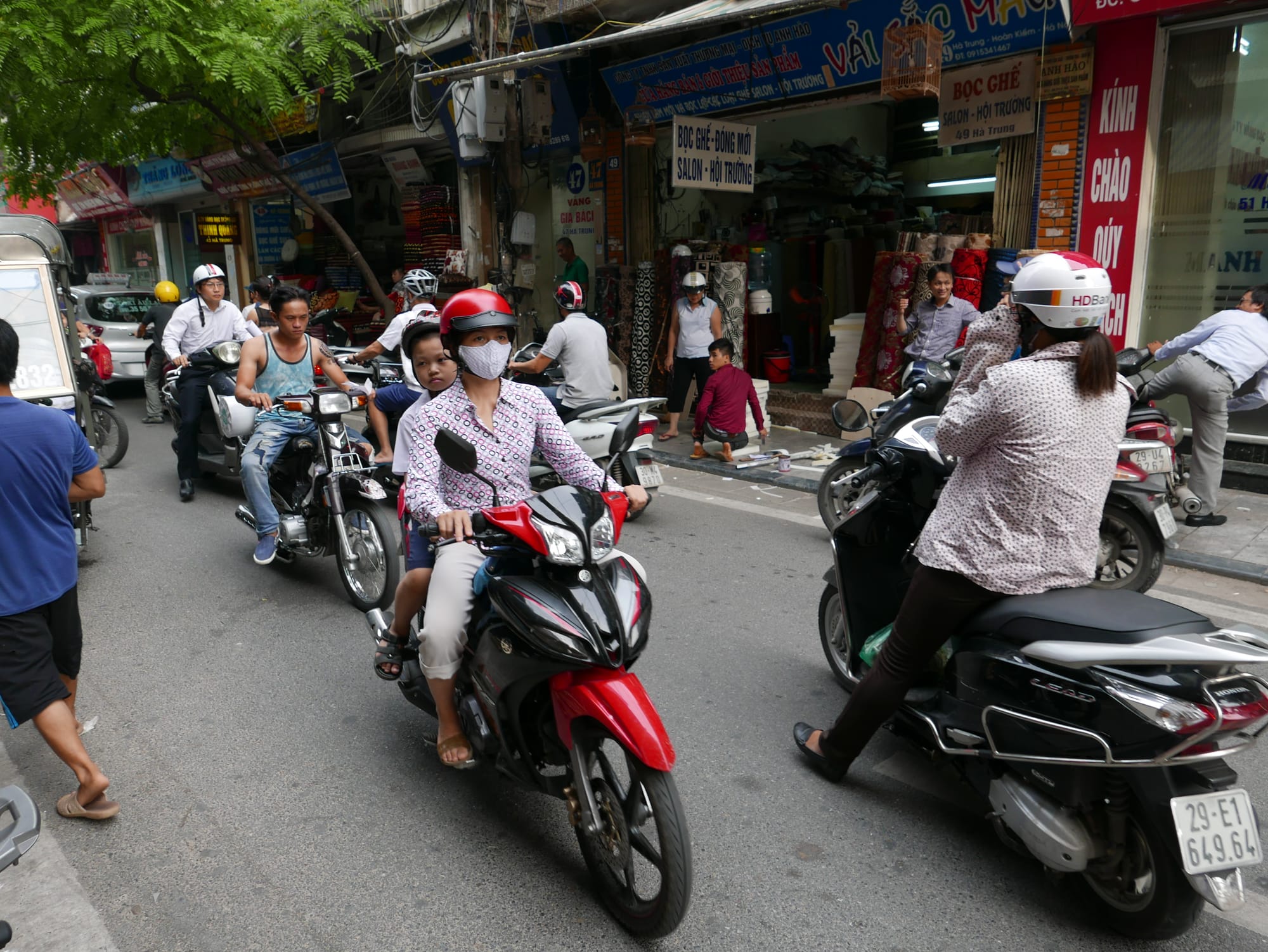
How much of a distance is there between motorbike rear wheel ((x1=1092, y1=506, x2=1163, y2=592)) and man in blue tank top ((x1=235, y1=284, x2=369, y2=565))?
4299 mm

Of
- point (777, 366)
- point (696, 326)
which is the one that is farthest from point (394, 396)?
point (777, 366)

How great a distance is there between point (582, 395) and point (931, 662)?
456 cm

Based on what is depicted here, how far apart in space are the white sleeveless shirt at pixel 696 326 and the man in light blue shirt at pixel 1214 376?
14.5ft

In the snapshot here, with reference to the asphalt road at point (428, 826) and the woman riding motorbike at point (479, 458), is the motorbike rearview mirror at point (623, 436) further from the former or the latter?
the asphalt road at point (428, 826)

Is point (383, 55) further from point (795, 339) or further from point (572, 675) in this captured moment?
point (572, 675)

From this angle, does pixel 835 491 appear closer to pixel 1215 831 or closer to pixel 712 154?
pixel 1215 831

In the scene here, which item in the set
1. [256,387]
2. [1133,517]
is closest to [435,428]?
[256,387]

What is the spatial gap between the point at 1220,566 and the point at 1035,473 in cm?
407

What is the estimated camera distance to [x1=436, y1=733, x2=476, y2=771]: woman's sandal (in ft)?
10.1

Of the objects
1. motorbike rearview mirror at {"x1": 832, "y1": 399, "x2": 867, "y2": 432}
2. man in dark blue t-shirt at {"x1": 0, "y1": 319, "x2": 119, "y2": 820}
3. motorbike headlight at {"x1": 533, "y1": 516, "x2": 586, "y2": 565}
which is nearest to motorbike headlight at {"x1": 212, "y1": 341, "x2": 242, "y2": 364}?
man in dark blue t-shirt at {"x1": 0, "y1": 319, "x2": 119, "y2": 820}

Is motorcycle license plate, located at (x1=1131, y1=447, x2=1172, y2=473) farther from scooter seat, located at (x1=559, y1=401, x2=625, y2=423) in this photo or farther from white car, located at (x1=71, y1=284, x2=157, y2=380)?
white car, located at (x1=71, y1=284, x2=157, y2=380)

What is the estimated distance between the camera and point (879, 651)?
3.21m

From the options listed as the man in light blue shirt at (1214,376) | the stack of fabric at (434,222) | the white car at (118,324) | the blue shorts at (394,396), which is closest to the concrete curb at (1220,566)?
the man in light blue shirt at (1214,376)

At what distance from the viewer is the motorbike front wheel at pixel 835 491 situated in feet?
20.4
